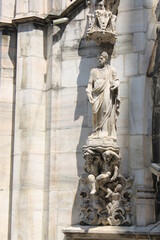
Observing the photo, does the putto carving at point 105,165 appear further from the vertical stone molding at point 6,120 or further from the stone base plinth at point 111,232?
the vertical stone molding at point 6,120

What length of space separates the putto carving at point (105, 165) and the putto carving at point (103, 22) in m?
0.71

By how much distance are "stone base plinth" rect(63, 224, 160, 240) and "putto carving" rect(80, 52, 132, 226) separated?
15 cm

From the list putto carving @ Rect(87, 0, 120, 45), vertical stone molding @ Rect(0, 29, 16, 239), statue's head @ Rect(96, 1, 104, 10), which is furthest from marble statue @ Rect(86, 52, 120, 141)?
vertical stone molding @ Rect(0, 29, 16, 239)

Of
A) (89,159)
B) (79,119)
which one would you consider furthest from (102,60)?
(89,159)

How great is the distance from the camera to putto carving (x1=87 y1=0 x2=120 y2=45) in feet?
33.5

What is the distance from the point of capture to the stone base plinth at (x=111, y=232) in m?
9.49

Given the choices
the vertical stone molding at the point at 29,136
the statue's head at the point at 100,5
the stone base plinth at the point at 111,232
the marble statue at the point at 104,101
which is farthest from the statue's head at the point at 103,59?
the stone base plinth at the point at 111,232

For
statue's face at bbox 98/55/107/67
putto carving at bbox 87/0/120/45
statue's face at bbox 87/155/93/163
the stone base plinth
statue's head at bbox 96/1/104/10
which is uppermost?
statue's head at bbox 96/1/104/10

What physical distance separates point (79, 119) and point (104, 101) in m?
0.81

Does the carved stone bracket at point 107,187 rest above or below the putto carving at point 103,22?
below

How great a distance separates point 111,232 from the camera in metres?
9.66

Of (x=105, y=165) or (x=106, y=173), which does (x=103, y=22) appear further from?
(x=106, y=173)

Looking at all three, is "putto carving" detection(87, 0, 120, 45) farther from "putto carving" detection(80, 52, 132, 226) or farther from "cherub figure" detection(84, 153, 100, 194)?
"cherub figure" detection(84, 153, 100, 194)

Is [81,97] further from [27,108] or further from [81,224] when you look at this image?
[81,224]
